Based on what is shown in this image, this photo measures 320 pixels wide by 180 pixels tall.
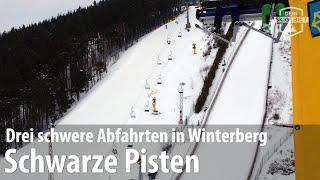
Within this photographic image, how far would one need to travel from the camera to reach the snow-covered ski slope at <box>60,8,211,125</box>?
3806cm

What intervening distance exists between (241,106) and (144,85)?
1280 cm

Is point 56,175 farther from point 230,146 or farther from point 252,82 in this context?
point 252,82

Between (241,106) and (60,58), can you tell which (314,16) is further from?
(60,58)

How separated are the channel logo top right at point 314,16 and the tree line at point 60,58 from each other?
→ 36.1m

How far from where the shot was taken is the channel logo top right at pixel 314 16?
12.5 feet

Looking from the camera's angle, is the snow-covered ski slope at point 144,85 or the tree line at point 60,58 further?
the tree line at point 60,58

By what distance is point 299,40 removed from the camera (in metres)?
3.91

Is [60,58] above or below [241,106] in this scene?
above

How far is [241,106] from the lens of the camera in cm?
3391
